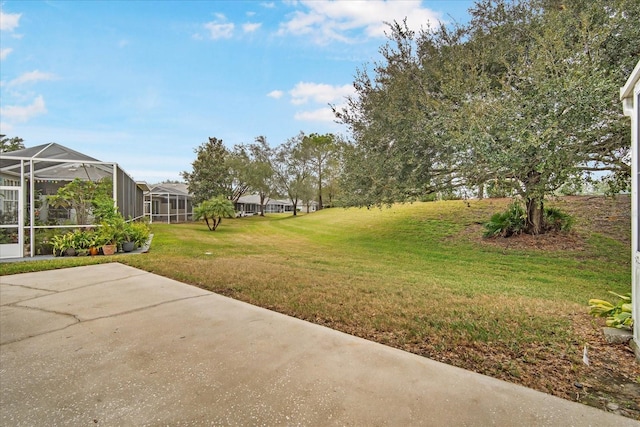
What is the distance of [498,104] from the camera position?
6473 millimetres

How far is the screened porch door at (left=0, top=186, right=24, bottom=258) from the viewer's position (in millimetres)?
7723

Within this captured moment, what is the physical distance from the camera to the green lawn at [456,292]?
2573 millimetres

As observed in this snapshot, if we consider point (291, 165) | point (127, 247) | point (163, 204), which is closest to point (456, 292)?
point (127, 247)

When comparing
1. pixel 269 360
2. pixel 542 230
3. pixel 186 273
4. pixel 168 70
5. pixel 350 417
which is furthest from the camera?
pixel 168 70

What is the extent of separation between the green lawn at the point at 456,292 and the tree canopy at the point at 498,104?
192cm

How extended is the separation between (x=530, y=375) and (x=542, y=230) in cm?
951

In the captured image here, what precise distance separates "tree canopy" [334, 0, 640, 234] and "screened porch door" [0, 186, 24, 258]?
9.17 metres

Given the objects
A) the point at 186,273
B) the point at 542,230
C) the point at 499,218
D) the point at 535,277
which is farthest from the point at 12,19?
the point at 542,230

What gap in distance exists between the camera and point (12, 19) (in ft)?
28.5

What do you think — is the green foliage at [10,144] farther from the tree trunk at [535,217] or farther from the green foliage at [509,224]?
the tree trunk at [535,217]

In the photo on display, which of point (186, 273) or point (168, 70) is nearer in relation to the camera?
point (186, 273)

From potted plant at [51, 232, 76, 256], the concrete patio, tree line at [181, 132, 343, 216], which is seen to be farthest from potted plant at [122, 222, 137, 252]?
tree line at [181, 132, 343, 216]

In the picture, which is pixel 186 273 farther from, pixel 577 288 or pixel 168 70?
pixel 168 70

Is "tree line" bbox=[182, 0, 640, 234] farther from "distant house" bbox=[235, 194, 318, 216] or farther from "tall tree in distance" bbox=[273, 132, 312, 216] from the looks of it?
"distant house" bbox=[235, 194, 318, 216]
